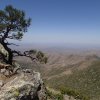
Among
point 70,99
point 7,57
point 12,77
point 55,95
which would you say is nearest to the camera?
point 12,77

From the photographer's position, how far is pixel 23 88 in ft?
62.4

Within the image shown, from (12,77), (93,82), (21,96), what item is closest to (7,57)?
(12,77)

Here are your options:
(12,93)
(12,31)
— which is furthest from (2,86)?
(12,31)

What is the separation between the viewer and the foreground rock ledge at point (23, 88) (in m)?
18.3

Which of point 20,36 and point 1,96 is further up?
point 20,36

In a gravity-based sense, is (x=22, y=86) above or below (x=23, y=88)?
above

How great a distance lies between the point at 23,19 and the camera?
3847cm

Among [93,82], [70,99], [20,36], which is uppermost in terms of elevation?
[20,36]

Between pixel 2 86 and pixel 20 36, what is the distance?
20.9 metres

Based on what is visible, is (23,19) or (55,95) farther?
(23,19)

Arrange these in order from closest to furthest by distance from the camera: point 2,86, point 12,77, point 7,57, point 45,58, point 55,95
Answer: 1. point 2,86
2. point 12,77
3. point 55,95
4. point 7,57
5. point 45,58

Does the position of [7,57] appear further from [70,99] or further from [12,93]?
[12,93]

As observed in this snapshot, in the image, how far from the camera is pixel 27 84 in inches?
766

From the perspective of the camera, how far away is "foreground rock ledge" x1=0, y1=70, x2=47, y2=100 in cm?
1827
